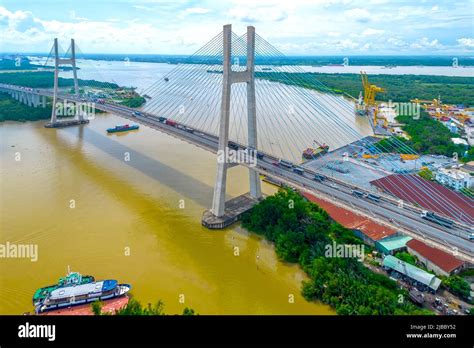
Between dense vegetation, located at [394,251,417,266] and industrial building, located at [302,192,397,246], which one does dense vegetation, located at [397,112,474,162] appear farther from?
dense vegetation, located at [394,251,417,266]

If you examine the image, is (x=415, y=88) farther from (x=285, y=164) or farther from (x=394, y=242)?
(x=394, y=242)

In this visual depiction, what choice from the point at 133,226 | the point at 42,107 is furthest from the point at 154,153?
the point at 42,107

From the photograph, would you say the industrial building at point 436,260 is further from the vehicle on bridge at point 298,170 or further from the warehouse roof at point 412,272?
the vehicle on bridge at point 298,170

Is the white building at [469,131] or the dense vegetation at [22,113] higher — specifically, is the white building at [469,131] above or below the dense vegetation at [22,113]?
below

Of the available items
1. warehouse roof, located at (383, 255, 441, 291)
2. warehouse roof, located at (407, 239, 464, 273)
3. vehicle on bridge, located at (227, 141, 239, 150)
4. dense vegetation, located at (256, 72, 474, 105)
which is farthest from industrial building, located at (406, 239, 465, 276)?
dense vegetation, located at (256, 72, 474, 105)

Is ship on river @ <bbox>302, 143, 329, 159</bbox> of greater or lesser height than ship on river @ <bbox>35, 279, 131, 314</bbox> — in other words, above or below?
above

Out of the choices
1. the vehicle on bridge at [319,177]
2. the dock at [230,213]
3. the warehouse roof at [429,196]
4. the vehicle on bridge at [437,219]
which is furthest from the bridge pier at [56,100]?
the vehicle on bridge at [437,219]
